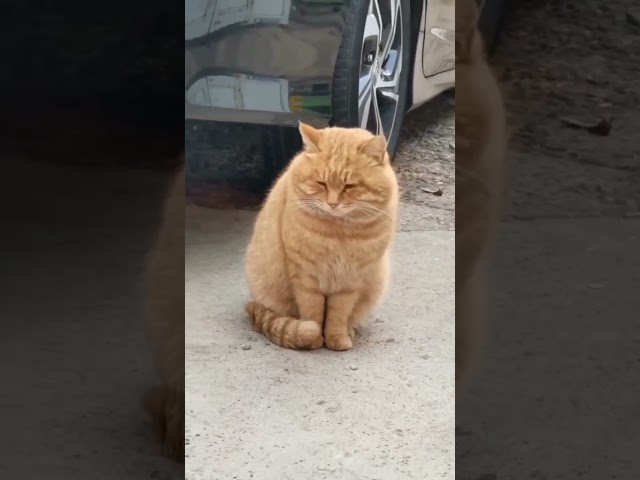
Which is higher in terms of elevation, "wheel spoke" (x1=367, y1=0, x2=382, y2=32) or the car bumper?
"wheel spoke" (x1=367, y1=0, x2=382, y2=32)

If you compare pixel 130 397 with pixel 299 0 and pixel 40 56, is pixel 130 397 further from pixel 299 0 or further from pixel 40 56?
pixel 299 0

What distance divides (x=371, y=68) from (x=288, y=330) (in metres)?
0.87

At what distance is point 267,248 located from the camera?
6.97ft

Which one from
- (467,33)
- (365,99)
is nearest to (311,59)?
(365,99)

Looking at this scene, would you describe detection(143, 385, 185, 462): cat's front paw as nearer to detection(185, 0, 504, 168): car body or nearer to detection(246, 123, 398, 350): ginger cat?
detection(246, 123, 398, 350): ginger cat

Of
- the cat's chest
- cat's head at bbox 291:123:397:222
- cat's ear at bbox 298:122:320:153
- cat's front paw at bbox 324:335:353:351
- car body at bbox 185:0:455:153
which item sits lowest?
cat's front paw at bbox 324:335:353:351

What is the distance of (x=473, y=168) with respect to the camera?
6.93ft

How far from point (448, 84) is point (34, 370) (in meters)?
1.59

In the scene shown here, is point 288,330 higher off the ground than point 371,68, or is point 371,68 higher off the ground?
point 371,68

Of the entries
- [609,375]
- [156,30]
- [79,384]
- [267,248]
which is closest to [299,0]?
[156,30]

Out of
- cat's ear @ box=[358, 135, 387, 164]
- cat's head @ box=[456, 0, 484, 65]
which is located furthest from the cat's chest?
cat's head @ box=[456, 0, 484, 65]

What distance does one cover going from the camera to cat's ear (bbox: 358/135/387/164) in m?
2.08

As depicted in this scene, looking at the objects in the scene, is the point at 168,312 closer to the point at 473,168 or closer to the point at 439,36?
the point at 473,168

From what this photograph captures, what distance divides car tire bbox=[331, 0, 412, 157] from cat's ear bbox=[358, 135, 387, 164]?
3 centimetres
